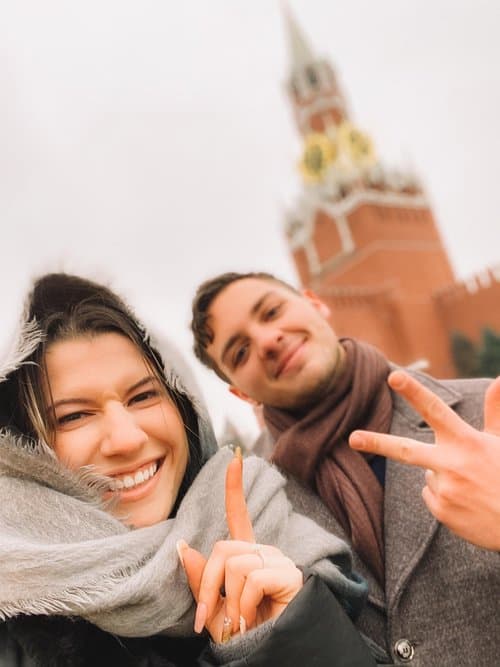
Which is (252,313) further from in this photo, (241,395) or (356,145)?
(356,145)

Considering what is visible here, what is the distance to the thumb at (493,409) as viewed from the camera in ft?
4.12

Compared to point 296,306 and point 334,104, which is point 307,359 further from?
point 334,104

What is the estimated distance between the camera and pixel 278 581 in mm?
1101

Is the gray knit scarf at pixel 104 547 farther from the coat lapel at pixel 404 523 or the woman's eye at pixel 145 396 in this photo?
the coat lapel at pixel 404 523

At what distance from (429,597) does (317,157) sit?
2833 cm

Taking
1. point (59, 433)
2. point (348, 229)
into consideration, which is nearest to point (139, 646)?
point (59, 433)

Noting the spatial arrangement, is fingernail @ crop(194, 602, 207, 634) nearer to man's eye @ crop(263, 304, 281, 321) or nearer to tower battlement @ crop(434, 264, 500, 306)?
man's eye @ crop(263, 304, 281, 321)

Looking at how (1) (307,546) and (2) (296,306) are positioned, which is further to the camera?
(2) (296,306)

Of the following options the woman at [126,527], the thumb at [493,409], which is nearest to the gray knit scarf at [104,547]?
the woman at [126,527]

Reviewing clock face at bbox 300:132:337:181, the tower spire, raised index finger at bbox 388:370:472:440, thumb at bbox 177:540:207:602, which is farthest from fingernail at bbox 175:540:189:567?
the tower spire

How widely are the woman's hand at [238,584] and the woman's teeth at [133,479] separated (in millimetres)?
213

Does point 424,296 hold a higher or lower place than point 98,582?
lower

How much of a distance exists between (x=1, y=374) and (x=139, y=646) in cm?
65

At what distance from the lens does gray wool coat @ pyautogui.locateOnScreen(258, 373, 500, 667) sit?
1618 millimetres
